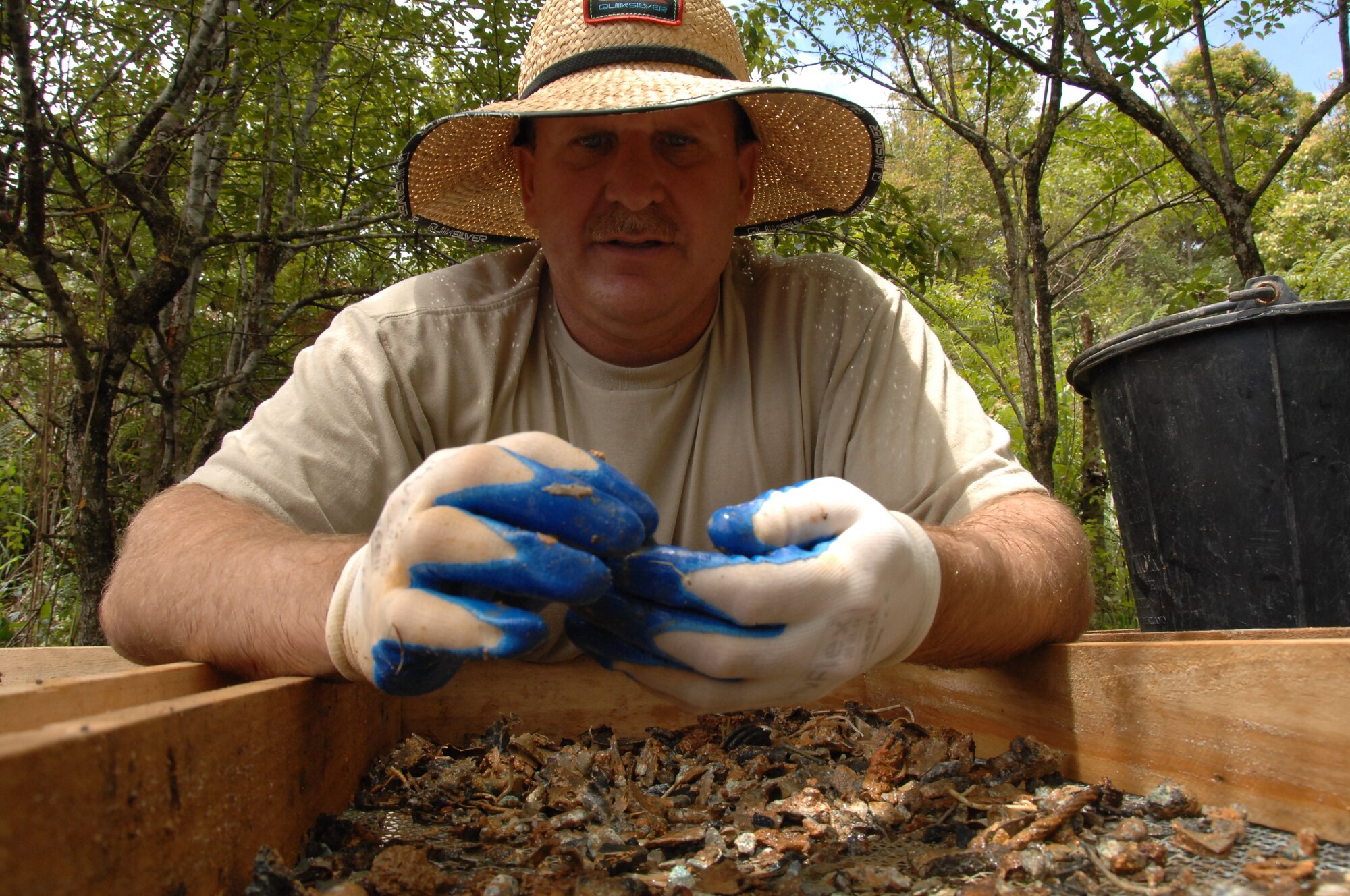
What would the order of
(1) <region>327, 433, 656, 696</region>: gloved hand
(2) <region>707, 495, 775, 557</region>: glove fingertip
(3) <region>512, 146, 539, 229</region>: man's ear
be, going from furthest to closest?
(3) <region>512, 146, 539, 229</region>: man's ear < (2) <region>707, 495, 775, 557</region>: glove fingertip < (1) <region>327, 433, 656, 696</region>: gloved hand

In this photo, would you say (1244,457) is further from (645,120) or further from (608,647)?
(608,647)

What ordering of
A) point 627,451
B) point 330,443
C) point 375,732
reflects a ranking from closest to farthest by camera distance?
point 375,732 → point 330,443 → point 627,451

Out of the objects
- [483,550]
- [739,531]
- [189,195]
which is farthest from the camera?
[189,195]

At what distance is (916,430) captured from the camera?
164 centimetres

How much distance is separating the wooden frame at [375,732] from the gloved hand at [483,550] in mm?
161

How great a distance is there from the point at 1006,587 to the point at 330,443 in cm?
113

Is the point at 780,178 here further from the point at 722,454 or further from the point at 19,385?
the point at 19,385

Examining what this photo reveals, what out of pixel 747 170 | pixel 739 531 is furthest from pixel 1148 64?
pixel 739 531

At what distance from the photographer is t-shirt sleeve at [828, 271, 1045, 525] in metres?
1.56

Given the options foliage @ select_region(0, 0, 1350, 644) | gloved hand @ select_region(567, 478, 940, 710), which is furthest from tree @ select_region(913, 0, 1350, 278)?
gloved hand @ select_region(567, 478, 940, 710)

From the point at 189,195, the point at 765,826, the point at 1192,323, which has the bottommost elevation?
the point at 765,826

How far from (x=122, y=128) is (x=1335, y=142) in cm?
1234

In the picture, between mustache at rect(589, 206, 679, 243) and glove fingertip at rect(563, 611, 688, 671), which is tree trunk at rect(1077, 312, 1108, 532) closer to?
mustache at rect(589, 206, 679, 243)

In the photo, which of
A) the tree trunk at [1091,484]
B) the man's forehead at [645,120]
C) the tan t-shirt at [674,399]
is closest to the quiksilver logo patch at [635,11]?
the man's forehead at [645,120]
